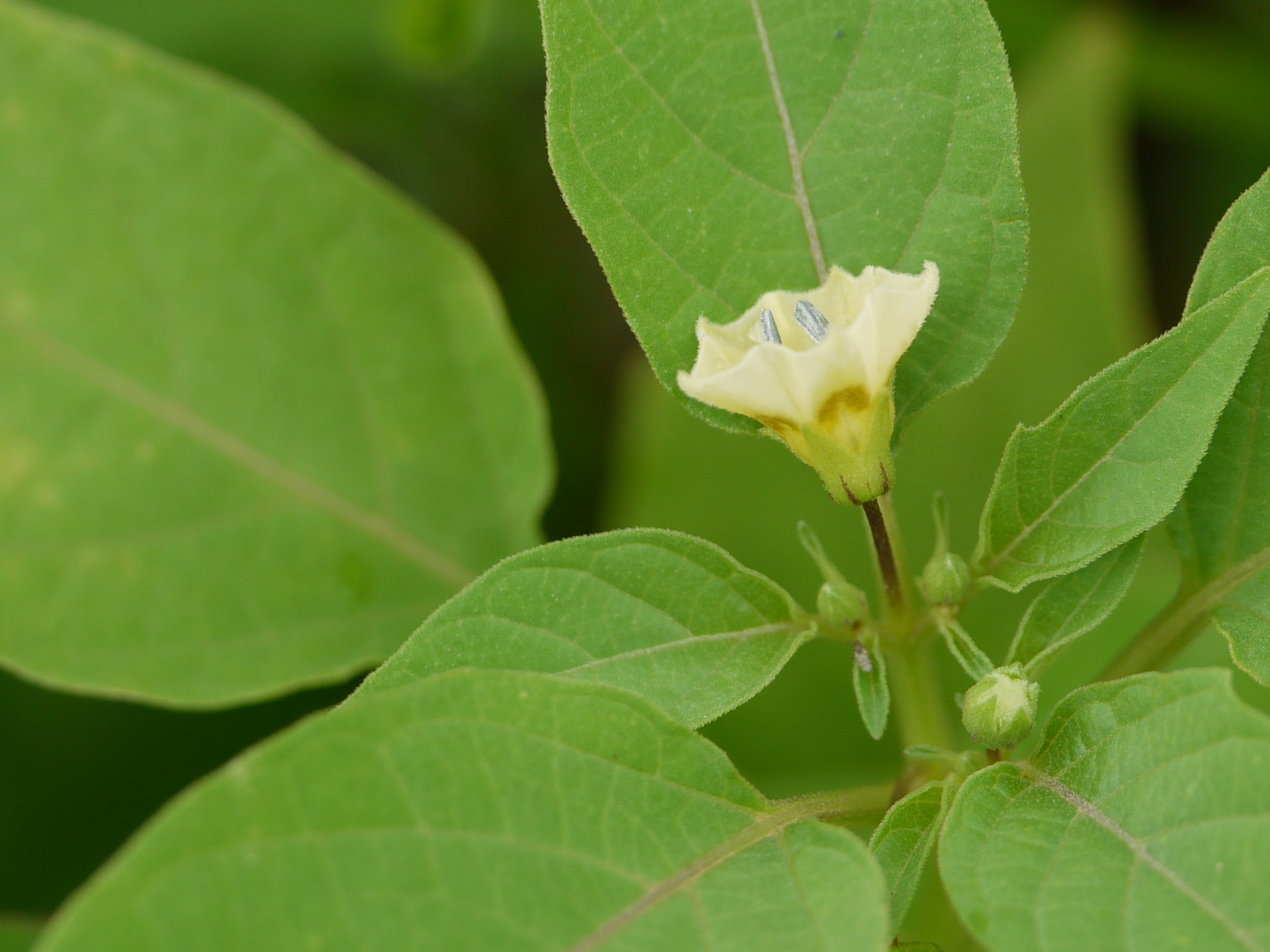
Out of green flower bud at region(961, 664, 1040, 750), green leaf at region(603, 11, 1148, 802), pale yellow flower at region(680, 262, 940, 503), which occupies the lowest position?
green leaf at region(603, 11, 1148, 802)

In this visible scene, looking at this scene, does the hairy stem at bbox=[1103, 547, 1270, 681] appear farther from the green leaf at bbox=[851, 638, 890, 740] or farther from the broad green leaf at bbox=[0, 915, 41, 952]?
the broad green leaf at bbox=[0, 915, 41, 952]

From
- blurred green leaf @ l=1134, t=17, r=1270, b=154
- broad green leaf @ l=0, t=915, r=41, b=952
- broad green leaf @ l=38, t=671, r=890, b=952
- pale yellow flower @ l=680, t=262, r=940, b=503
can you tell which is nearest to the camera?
broad green leaf @ l=38, t=671, r=890, b=952

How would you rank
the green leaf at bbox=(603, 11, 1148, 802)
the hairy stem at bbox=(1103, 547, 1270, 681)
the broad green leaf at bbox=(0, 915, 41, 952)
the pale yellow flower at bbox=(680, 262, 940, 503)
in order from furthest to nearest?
the green leaf at bbox=(603, 11, 1148, 802)
the broad green leaf at bbox=(0, 915, 41, 952)
the hairy stem at bbox=(1103, 547, 1270, 681)
the pale yellow flower at bbox=(680, 262, 940, 503)

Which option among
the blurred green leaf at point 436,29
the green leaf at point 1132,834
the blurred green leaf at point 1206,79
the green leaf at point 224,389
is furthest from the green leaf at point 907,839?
the blurred green leaf at point 1206,79

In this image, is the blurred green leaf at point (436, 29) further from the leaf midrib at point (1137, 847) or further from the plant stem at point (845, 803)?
the leaf midrib at point (1137, 847)

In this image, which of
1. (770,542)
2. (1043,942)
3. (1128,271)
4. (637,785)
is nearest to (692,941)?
(637,785)

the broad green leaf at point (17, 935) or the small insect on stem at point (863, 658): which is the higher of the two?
the small insect on stem at point (863, 658)

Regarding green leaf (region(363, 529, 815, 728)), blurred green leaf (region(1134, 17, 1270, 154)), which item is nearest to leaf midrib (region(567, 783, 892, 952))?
green leaf (region(363, 529, 815, 728))
